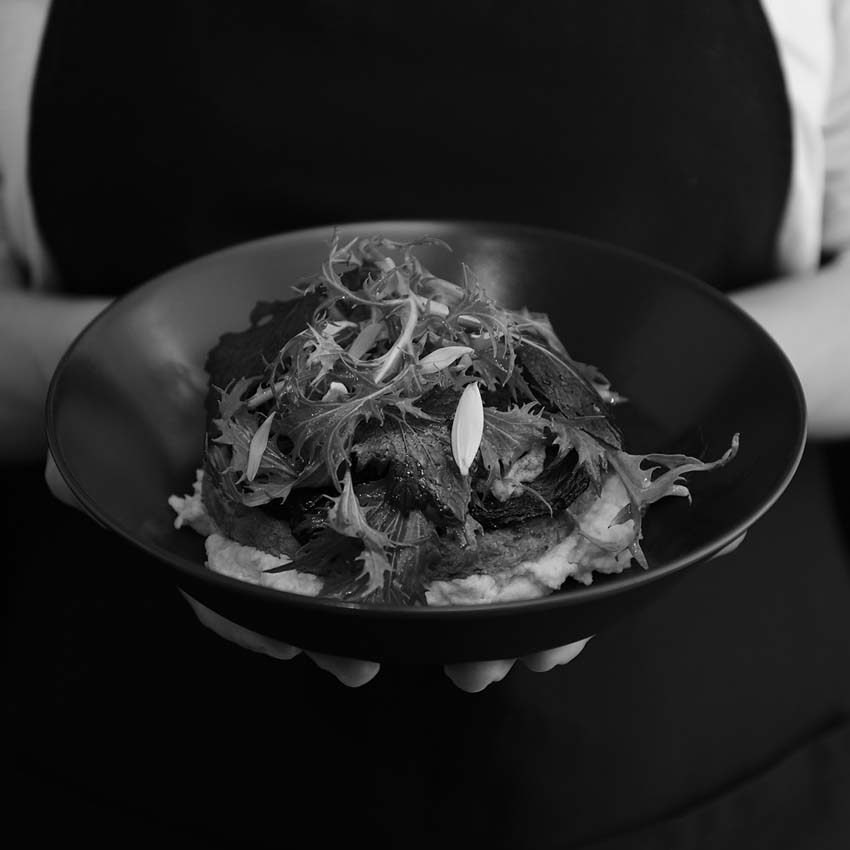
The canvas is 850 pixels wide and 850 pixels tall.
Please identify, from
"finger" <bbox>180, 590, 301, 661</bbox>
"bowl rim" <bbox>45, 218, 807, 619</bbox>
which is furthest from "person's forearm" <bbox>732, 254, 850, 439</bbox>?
"finger" <bbox>180, 590, 301, 661</bbox>

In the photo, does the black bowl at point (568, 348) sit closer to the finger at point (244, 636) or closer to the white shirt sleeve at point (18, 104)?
the finger at point (244, 636)

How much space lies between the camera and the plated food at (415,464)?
2.93 feet

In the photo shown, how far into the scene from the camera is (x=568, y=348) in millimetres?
1242

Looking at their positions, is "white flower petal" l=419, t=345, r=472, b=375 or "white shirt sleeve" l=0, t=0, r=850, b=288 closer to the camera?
"white flower petal" l=419, t=345, r=472, b=375

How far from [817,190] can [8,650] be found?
153cm

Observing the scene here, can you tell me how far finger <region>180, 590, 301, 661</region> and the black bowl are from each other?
0.23 feet

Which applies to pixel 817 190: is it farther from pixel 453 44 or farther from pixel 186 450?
pixel 186 450

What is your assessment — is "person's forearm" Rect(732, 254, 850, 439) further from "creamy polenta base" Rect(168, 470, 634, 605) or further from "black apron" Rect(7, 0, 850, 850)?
"creamy polenta base" Rect(168, 470, 634, 605)

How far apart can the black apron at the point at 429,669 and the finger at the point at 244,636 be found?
27 centimetres

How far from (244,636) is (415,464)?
0.99 feet

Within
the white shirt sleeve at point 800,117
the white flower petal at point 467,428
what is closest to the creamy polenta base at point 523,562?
the white flower petal at point 467,428

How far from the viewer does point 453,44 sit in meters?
1.44

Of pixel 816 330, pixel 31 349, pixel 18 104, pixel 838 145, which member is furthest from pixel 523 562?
pixel 18 104

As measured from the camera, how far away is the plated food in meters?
0.89
